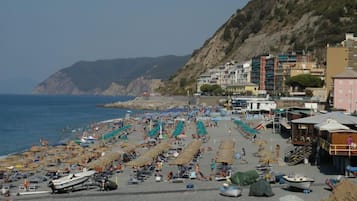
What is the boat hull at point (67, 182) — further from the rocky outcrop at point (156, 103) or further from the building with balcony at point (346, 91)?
the rocky outcrop at point (156, 103)

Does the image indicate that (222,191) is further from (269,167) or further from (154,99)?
(154,99)

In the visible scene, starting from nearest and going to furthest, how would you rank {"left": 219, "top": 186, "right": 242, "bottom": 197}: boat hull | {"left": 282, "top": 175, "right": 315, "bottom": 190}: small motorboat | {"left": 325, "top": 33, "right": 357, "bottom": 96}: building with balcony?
{"left": 219, "top": 186, "right": 242, "bottom": 197}: boat hull
{"left": 282, "top": 175, "right": 315, "bottom": 190}: small motorboat
{"left": 325, "top": 33, "right": 357, "bottom": 96}: building with balcony

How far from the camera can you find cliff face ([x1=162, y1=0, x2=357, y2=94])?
382 feet

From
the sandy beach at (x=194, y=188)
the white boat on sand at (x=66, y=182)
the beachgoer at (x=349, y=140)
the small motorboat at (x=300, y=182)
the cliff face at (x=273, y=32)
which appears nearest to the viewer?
the sandy beach at (x=194, y=188)

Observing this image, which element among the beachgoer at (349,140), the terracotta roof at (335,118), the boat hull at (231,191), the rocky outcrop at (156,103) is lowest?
the rocky outcrop at (156,103)

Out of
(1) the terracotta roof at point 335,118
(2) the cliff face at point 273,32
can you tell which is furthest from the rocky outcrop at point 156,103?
(1) the terracotta roof at point 335,118

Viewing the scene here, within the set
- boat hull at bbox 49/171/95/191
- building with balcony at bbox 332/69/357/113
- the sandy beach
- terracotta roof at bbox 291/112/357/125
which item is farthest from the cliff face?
boat hull at bbox 49/171/95/191

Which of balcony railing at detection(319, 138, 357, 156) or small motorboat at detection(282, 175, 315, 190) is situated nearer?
small motorboat at detection(282, 175, 315, 190)

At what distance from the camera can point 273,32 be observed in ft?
446

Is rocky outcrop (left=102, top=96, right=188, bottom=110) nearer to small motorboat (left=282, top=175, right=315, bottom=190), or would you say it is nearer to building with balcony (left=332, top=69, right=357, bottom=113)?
building with balcony (left=332, top=69, right=357, bottom=113)

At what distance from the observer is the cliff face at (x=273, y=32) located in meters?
117

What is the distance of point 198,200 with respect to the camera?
21797 millimetres

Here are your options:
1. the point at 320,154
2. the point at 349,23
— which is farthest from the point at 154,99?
the point at 320,154

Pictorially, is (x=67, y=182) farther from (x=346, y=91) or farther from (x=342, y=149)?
(x=346, y=91)
